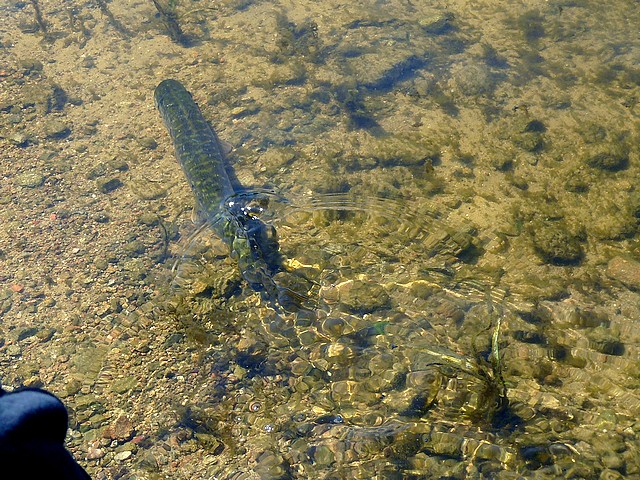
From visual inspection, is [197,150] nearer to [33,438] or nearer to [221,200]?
[221,200]

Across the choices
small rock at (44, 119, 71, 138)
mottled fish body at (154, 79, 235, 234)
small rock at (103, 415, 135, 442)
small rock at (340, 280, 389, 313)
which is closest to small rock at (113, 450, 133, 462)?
small rock at (103, 415, 135, 442)

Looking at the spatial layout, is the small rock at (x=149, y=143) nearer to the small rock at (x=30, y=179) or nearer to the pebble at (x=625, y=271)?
the small rock at (x=30, y=179)

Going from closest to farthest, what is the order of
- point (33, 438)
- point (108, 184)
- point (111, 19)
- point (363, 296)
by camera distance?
point (33, 438) < point (363, 296) < point (108, 184) < point (111, 19)

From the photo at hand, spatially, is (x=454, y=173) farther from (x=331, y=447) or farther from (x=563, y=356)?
(x=331, y=447)

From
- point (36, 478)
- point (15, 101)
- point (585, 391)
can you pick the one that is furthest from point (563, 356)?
point (15, 101)

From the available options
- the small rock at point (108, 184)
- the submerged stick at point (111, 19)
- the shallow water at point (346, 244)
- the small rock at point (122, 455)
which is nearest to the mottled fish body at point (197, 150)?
the shallow water at point (346, 244)

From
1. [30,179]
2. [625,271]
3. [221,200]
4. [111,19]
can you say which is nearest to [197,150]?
[221,200]
